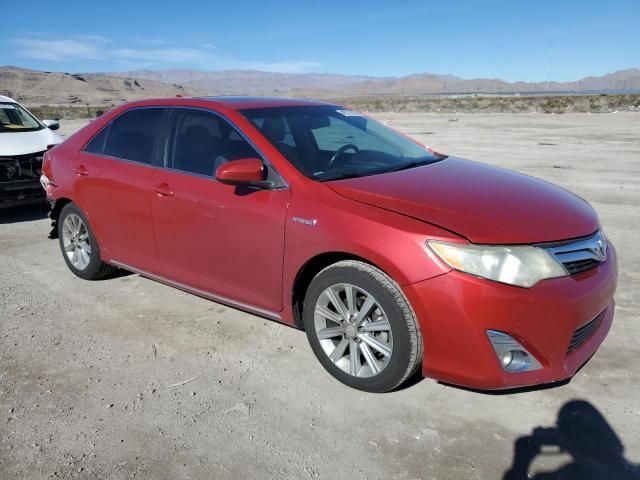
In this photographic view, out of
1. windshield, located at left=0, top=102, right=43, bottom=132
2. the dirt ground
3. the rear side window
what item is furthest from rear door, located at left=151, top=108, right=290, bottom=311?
windshield, located at left=0, top=102, right=43, bottom=132

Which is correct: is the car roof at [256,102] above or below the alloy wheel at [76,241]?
above

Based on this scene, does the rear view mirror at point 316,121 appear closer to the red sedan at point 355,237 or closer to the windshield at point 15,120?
the red sedan at point 355,237

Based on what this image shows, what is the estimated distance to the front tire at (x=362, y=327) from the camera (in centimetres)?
285

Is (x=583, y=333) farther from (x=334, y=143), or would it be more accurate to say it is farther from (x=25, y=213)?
(x=25, y=213)

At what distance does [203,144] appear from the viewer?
154 inches

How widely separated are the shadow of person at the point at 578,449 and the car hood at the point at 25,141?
7191 millimetres

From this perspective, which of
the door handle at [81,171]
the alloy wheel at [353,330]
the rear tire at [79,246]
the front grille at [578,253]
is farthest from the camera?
the rear tire at [79,246]

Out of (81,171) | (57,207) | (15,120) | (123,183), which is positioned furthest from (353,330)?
(15,120)

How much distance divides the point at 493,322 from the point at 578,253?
70 centimetres

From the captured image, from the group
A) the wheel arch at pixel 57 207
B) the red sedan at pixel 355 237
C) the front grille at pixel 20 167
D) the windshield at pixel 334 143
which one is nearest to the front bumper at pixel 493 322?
the red sedan at pixel 355 237

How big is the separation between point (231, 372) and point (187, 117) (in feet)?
6.38

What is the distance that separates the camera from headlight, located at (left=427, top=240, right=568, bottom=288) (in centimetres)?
263

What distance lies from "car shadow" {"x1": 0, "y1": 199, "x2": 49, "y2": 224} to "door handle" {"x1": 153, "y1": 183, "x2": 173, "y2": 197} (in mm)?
4295

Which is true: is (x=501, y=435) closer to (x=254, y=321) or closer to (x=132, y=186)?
(x=254, y=321)
